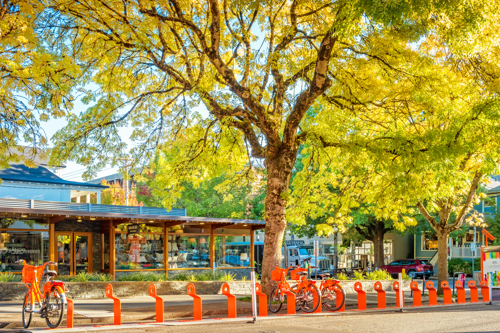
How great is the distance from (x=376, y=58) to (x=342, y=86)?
159 centimetres

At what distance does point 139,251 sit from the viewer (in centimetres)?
2394

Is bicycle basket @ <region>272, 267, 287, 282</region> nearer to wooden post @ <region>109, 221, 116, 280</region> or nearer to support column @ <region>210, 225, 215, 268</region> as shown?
wooden post @ <region>109, 221, 116, 280</region>

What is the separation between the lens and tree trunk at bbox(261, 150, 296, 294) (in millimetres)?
14594

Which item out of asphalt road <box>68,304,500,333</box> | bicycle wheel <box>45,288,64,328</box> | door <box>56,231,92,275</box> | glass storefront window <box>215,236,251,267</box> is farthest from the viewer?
glass storefront window <box>215,236,251,267</box>

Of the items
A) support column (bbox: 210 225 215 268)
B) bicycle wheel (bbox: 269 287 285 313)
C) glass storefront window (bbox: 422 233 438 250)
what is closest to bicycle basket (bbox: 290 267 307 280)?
bicycle wheel (bbox: 269 287 285 313)

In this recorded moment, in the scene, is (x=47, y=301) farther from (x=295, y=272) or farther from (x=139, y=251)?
(x=139, y=251)

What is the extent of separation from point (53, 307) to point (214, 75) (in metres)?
8.46

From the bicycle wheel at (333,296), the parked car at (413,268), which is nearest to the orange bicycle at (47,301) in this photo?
the bicycle wheel at (333,296)

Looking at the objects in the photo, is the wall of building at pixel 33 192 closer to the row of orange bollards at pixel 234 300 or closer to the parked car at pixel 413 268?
the row of orange bollards at pixel 234 300

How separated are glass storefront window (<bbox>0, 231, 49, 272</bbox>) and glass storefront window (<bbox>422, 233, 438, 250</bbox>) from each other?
3424cm

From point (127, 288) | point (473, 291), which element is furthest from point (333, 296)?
point (127, 288)

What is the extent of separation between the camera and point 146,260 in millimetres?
24016

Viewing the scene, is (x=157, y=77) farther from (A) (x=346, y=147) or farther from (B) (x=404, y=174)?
(B) (x=404, y=174)

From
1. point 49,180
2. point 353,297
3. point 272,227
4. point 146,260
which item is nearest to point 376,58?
point 272,227
